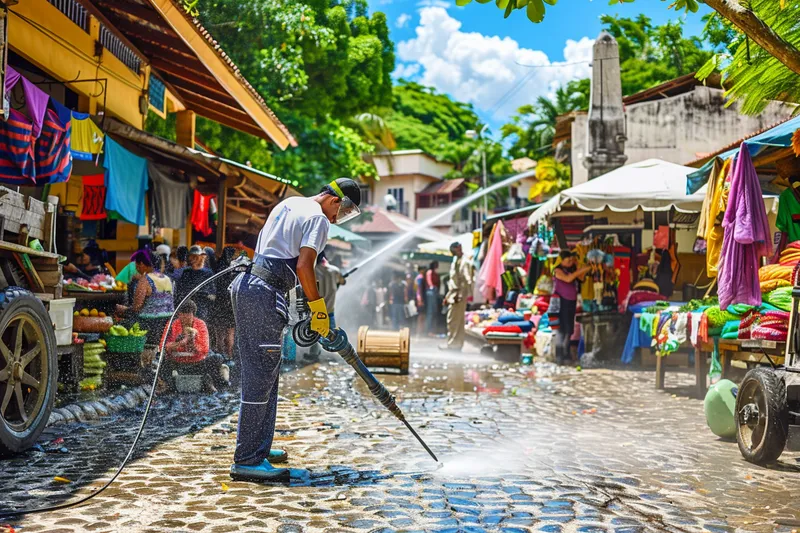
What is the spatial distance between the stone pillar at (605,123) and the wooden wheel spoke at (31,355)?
53.3 ft

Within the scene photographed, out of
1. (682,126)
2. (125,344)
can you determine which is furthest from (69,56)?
(682,126)

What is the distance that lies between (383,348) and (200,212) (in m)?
5.52

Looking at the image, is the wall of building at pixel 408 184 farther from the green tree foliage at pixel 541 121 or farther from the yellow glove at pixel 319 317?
the yellow glove at pixel 319 317

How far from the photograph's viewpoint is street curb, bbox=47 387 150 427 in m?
7.92

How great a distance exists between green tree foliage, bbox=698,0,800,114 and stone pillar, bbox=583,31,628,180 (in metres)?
12.4

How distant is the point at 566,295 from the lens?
15953 mm

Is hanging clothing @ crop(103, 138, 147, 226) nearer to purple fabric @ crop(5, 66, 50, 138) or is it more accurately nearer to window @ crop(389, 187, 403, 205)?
purple fabric @ crop(5, 66, 50, 138)

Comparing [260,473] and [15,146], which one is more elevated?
[15,146]

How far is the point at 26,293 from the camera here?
20.8 ft

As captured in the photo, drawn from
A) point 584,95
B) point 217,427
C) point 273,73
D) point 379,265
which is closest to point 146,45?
point 217,427

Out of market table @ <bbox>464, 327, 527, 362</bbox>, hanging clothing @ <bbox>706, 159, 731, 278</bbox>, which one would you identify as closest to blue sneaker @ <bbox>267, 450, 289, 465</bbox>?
hanging clothing @ <bbox>706, 159, 731, 278</bbox>

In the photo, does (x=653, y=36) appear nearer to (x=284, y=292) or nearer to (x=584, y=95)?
(x=584, y=95)

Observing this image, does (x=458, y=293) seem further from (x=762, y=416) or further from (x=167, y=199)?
(x=762, y=416)

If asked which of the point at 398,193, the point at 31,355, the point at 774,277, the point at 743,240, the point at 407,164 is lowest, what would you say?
the point at 31,355
